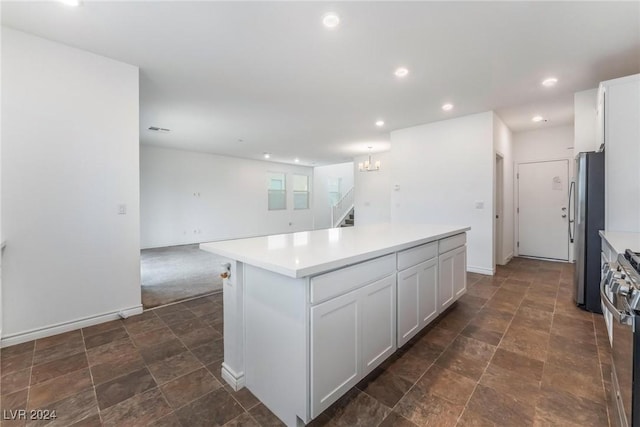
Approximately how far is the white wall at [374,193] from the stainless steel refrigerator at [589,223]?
4789mm

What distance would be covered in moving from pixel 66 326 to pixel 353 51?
381 centimetres

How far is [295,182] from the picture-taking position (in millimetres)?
10398

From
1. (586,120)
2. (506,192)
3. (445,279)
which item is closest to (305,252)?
(445,279)

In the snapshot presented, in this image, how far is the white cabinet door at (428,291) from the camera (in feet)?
7.49

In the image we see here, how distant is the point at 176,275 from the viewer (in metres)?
4.36

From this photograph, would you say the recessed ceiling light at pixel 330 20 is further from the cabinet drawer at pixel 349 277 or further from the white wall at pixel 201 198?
the white wall at pixel 201 198

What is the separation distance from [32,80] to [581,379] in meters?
4.95

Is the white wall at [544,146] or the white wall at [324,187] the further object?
the white wall at [324,187]

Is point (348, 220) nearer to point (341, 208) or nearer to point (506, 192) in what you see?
point (341, 208)

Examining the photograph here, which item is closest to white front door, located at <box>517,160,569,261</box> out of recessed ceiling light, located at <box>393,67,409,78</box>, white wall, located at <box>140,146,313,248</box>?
recessed ceiling light, located at <box>393,67,409,78</box>

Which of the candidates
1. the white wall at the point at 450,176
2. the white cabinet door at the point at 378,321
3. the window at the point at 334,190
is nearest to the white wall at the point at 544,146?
the white wall at the point at 450,176

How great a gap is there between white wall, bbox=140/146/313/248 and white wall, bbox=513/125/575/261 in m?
7.06

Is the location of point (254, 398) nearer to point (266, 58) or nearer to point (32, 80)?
point (266, 58)

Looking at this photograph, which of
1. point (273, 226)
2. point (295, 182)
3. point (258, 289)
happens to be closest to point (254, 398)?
point (258, 289)
